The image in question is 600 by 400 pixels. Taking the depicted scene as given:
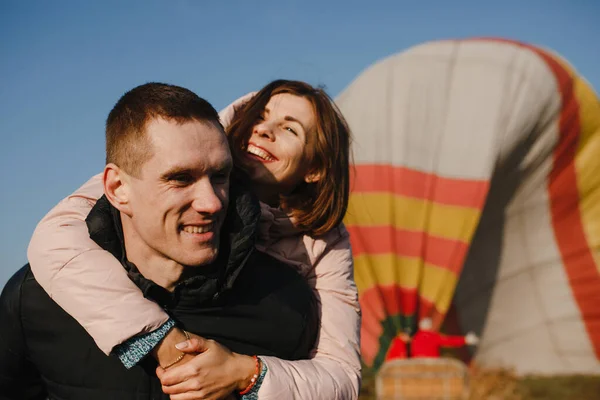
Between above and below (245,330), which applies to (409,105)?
below

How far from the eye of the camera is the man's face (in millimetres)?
1772

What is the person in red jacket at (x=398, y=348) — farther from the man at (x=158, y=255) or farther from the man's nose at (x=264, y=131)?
the man at (x=158, y=255)

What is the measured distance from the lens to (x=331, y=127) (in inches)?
102

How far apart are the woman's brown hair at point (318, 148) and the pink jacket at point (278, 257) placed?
0.09 meters

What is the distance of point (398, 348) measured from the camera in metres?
9.35

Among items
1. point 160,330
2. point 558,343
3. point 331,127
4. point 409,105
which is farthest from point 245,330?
point 558,343

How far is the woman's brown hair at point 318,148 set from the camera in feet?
7.84

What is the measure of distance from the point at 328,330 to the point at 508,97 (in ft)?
27.1

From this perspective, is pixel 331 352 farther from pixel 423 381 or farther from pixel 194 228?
pixel 423 381

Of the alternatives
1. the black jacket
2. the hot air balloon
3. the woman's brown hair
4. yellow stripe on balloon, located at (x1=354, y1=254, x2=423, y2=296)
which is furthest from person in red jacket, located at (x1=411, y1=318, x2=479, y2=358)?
Answer: the black jacket

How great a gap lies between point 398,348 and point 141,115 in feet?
25.9

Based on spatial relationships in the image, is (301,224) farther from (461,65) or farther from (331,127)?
(461,65)

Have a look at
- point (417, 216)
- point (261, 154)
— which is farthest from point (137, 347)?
point (417, 216)

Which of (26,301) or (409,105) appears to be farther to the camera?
(409,105)
